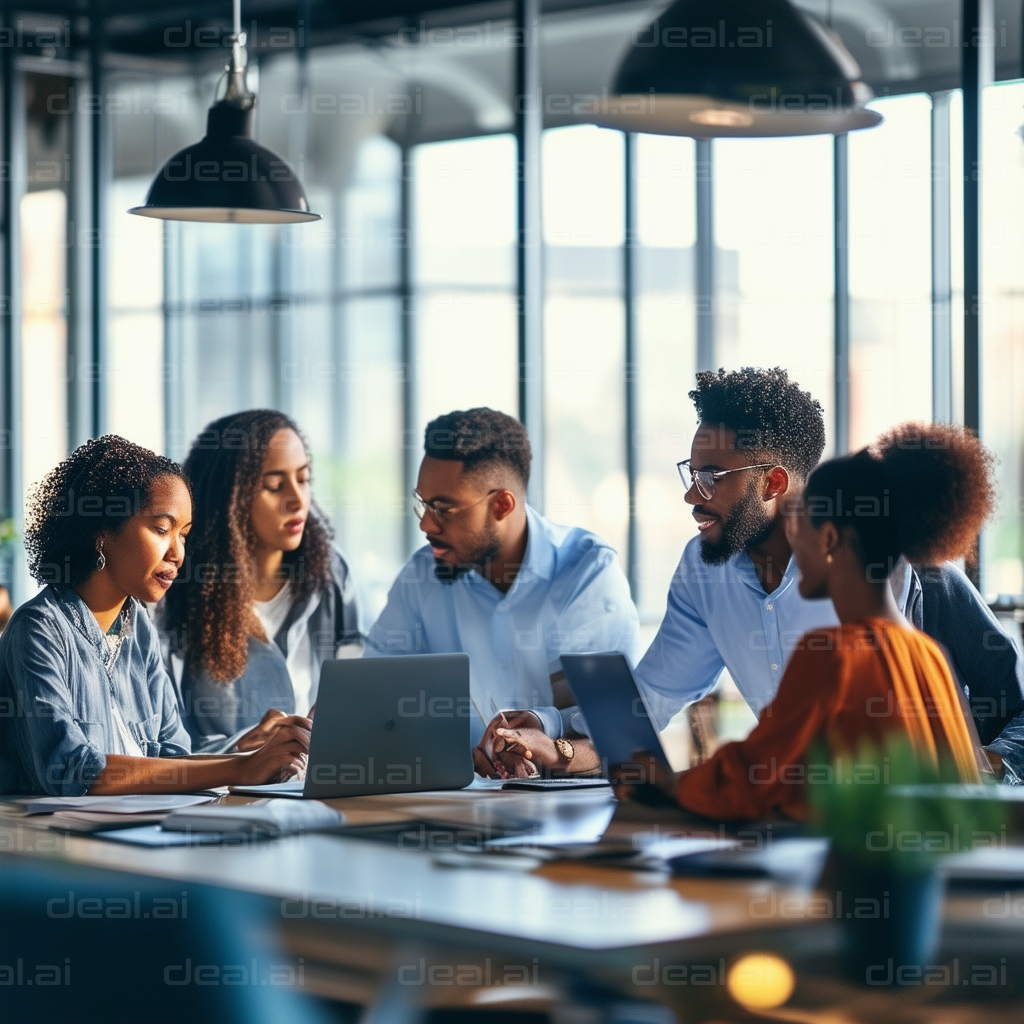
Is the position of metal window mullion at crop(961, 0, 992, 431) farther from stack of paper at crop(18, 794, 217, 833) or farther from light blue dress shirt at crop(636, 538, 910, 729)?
stack of paper at crop(18, 794, 217, 833)

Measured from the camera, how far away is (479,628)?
3.95 metres

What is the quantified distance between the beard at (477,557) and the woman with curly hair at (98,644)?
72cm

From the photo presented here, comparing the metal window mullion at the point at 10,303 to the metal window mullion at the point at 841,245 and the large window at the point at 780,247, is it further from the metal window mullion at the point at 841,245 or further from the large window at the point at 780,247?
the metal window mullion at the point at 841,245

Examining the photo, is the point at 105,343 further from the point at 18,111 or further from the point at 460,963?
the point at 460,963

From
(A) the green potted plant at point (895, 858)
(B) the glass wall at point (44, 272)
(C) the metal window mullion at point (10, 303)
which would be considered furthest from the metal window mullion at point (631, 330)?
(A) the green potted plant at point (895, 858)

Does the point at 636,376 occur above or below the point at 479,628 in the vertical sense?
above

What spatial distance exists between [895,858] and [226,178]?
9.13ft

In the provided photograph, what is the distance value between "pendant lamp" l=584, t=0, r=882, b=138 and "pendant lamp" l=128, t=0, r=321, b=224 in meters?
1.30

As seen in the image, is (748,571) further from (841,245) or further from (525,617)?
(841,245)

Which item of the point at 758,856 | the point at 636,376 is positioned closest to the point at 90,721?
the point at 758,856

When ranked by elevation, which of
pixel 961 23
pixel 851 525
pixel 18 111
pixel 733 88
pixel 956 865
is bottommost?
pixel 956 865

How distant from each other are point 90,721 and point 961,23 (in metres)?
2.92

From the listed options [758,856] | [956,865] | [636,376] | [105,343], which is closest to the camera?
[956,865]

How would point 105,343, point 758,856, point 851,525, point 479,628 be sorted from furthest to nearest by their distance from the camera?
point 105,343, point 479,628, point 851,525, point 758,856
